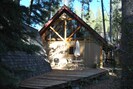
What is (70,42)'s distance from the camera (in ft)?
76.7

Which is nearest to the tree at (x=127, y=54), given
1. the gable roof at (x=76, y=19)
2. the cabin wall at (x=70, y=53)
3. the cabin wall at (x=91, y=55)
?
the gable roof at (x=76, y=19)

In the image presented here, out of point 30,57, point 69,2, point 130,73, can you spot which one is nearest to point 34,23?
point 130,73

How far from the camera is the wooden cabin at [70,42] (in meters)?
22.4

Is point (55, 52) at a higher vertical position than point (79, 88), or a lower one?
higher

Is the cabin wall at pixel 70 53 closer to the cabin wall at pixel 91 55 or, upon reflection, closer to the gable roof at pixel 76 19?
the cabin wall at pixel 91 55

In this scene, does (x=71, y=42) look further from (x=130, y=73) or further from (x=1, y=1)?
(x=1, y=1)

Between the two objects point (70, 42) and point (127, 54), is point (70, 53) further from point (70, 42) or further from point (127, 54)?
point (127, 54)

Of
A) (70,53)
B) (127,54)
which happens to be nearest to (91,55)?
(70,53)

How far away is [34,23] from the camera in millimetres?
6609

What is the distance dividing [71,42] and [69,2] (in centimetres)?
1977

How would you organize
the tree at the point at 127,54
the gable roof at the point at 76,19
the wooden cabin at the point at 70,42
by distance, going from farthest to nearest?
the wooden cabin at the point at 70,42 < the gable roof at the point at 76,19 < the tree at the point at 127,54

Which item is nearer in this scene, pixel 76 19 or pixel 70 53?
pixel 76 19

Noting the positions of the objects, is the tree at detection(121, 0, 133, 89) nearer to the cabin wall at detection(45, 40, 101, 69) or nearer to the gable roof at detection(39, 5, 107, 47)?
the gable roof at detection(39, 5, 107, 47)

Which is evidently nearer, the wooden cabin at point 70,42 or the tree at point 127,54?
the tree at point 127,54
